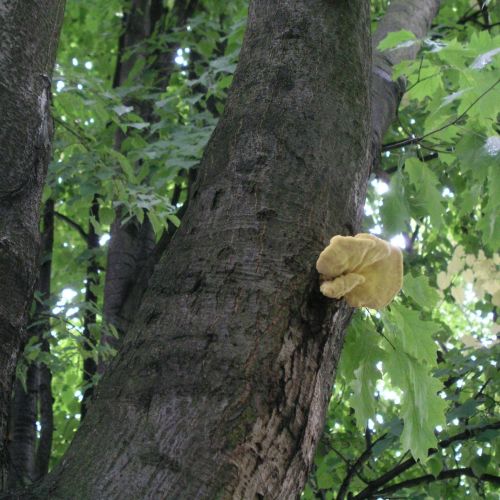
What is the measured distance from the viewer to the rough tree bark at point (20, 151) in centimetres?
163

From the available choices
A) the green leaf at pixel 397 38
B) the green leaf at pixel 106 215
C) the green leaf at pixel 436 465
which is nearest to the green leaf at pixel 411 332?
the green leaf at pixel 397 38

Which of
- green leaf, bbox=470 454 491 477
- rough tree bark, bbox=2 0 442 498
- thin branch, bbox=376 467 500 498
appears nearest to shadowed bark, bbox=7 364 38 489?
thin branch, bbox=376 467 500 498

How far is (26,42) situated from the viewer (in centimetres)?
188

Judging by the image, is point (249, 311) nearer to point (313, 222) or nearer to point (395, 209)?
point (313, 222)

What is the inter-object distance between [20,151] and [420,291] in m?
1.29

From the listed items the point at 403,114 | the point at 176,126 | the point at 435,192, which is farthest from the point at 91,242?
the point at 435,192

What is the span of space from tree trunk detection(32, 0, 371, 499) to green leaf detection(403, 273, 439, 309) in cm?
72

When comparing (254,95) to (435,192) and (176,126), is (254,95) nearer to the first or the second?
(435,192)

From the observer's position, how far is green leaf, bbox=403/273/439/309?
2320 millimetres

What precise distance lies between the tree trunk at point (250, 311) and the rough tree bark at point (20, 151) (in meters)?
0.39

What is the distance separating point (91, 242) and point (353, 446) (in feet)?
9.52

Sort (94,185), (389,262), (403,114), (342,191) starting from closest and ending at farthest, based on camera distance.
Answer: (389,262) → (342,191) → (94,185) → (403,114)

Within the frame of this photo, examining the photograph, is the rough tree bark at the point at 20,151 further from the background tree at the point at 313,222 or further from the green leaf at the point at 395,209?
the green leaf at the point at 395,209

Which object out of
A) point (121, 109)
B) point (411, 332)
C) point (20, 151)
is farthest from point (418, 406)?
point (121, 109)
